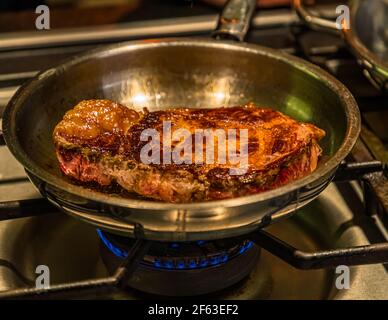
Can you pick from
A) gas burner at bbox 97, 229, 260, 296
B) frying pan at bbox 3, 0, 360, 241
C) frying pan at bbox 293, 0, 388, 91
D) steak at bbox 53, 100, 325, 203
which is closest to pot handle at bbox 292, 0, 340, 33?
frying pan at bbox 293, 0, 388, 91

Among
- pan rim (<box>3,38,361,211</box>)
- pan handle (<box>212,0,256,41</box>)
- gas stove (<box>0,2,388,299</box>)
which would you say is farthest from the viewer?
pan handle (<box>212,0,256,41</box>)

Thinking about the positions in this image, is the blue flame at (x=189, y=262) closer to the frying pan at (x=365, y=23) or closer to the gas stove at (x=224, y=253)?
the gas stove at (x=224, y=253)

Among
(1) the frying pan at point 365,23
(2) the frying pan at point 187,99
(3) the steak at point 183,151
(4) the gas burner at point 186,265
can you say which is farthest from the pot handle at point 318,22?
(4) the gas burner at point 186,265

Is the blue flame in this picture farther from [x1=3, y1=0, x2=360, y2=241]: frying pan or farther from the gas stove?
[x1=3, y1=0, x2=360, y2=241]: frying pan

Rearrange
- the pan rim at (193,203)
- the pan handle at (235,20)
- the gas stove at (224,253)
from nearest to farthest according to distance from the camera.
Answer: the pan rim at (193,203)
the gas stove at (224,253)
the pan handle at (235,20)

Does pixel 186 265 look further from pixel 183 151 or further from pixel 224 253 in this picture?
pixel 183 151

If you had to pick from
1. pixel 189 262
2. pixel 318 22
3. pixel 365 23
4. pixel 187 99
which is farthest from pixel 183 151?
pixel 365 23
